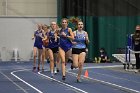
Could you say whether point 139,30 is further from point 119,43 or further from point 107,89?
point 119,43

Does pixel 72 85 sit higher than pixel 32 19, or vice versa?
pixel 32 19

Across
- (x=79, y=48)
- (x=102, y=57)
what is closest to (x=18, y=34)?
(x=102, y=57)

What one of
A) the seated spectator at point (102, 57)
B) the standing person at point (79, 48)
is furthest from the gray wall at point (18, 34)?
the standing person at point (79, 48)

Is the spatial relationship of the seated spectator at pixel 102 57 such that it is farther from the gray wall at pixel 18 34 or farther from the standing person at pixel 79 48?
the standing person at pixel 79 48

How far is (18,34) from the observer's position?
105 ft

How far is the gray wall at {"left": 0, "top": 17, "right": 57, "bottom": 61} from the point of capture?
1253 inches

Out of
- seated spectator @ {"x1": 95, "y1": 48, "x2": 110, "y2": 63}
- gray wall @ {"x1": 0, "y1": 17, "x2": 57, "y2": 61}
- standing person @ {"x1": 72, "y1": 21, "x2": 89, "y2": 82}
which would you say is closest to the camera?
standing person @ {"x1": 72, "y1": 21, "x2": 89, "y2": 82}

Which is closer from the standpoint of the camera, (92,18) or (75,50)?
(75,50)

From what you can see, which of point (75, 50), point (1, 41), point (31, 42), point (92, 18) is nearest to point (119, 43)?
point (92, 18)

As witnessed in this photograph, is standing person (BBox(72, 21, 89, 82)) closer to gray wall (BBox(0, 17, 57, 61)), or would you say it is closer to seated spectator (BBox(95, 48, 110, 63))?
seated spectator (BBox(95, 48, 110, 63))

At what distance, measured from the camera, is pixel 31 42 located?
1264 inches

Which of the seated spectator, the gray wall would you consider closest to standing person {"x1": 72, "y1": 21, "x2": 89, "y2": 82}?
the seated spectator

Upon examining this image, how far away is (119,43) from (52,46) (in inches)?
620

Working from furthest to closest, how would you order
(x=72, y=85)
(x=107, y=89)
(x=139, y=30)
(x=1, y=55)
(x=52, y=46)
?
(x=1, y=55) → (x=139, y=30) → (x=52, y=46) → (x=72, y=85) → (x=107, y=89)
